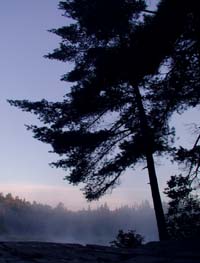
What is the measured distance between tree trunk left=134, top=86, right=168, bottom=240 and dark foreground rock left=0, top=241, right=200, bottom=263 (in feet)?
18.7

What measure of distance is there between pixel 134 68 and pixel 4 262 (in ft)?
25.3

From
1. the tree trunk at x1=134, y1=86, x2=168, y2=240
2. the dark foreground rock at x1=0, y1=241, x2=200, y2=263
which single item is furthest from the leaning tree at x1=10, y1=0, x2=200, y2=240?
the dark foreground rock at x1=0, y1=241, x2=200, y2=263

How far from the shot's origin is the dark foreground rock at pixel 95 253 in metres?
6.73

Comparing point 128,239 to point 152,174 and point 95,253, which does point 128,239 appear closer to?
point 152,174

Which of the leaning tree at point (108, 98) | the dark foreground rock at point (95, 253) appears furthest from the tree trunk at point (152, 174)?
the dark foreground rock at point (95, 253)

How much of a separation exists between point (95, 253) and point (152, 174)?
748 centimetres

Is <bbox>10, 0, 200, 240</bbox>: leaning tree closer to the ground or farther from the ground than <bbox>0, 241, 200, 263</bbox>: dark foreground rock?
farther from the ground

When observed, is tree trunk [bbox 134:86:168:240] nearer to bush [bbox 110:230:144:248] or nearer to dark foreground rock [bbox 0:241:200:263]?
bush [bbox 110:230:144:248]

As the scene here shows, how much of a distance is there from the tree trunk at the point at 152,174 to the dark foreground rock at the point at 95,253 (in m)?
5.70

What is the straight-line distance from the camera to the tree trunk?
552 inches

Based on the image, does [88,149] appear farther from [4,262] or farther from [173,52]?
[4,262]

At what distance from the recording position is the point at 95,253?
25.1 feet

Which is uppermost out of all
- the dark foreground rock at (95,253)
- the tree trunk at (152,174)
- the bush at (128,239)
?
the tree trunk at (152,174)

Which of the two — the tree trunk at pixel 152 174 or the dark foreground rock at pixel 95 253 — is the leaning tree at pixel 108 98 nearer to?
the tree trunk at pixel 152 174
